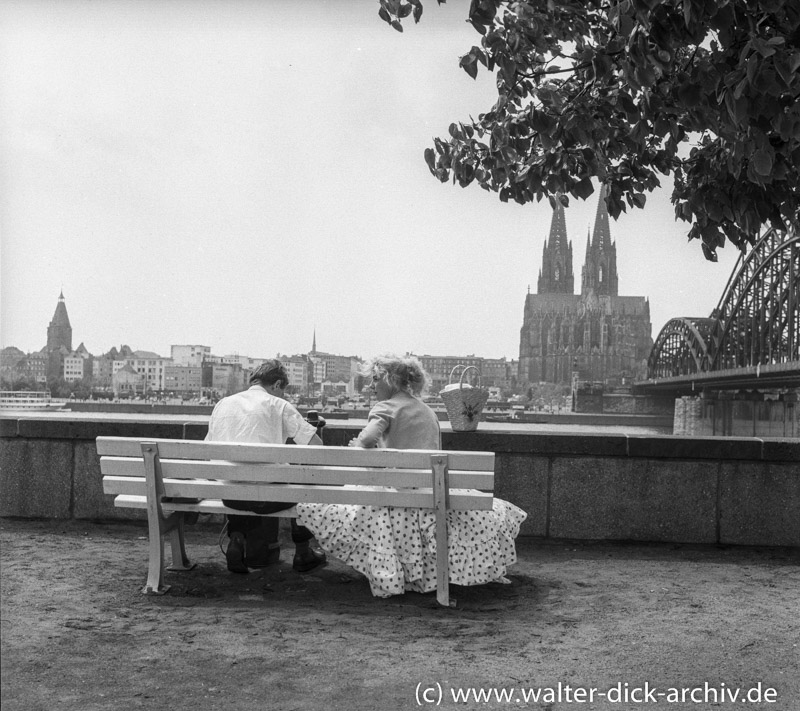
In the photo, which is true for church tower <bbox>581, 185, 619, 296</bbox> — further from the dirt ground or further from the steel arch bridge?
the dirt ground

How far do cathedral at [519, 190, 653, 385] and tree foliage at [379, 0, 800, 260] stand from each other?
89296mm

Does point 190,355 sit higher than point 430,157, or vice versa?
point 190,355

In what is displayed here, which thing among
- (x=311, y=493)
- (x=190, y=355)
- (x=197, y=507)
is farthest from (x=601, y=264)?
(x=311, y=493)

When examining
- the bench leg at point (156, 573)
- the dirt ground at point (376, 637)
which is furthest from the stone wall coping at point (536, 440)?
the bench leg at point (156, 573)

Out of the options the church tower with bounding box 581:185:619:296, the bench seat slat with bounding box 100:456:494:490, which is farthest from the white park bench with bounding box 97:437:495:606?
the church tower with bounding box 581:185:619:296

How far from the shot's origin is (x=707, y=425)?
53.6 meters

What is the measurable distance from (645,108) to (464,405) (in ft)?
9.13

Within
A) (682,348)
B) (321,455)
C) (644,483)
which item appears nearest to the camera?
(321,455)

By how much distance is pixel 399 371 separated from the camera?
4.40 metres

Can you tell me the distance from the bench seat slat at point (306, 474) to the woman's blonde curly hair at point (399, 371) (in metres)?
0.52

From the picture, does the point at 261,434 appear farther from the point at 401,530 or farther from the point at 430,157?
the point at 430,157

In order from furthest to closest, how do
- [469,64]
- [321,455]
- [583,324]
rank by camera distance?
[583,324]
[321,455]
[469,64]

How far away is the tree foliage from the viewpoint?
297 centimetres

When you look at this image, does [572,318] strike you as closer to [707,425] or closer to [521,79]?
[707,425]
